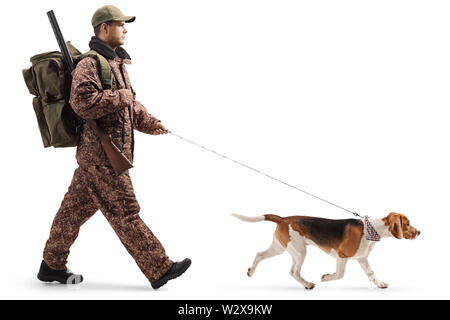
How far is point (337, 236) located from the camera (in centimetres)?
562

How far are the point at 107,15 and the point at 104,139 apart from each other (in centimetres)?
85

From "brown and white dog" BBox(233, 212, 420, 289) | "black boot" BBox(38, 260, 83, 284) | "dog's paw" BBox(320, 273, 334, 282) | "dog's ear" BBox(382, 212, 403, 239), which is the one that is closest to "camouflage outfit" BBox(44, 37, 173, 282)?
"black boot" BBox(38, 260, 83, 284)

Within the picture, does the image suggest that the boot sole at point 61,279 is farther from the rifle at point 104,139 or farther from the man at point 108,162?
the rifle at point 104,139

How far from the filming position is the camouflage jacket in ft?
17.8

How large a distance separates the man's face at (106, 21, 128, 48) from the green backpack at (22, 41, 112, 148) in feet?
0.54

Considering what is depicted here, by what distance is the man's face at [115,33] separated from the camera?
5703 millimetres

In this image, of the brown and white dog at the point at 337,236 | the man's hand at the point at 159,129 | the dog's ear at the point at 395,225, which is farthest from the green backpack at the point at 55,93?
the dog's ear at the point at 395,225

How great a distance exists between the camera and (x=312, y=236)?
5676 mm

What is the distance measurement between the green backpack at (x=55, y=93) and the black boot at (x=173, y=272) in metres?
1.08

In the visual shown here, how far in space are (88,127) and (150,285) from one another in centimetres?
119

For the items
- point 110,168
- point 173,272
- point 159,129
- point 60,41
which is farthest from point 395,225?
point 60,41

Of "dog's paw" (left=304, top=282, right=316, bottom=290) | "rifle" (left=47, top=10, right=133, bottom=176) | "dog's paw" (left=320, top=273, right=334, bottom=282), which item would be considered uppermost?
"rifle" (left=47, top=10, right=133, bottom=176)

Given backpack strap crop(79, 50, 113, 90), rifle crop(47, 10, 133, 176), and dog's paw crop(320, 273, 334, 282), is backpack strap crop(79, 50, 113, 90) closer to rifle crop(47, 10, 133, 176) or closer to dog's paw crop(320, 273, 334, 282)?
rifle crop(47, 10, 133, 176)

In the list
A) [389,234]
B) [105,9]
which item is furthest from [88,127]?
[389,234]
